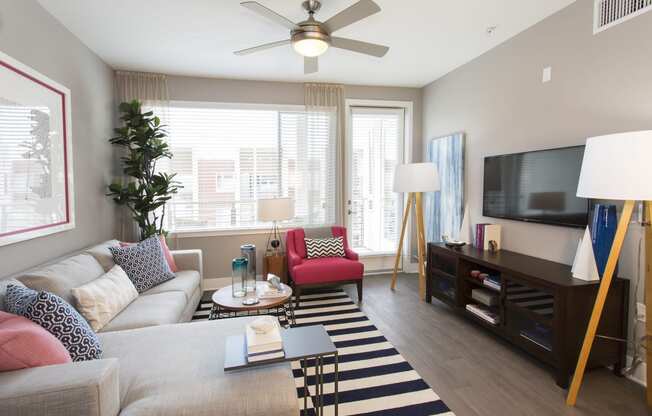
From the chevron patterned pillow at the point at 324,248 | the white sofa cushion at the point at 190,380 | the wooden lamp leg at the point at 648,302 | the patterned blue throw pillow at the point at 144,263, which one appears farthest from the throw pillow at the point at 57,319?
the wooden lamp leg at the point at 648,302

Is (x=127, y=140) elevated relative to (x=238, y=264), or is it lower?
elevated

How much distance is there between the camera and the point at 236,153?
14.9 feet

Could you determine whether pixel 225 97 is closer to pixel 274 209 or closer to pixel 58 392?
pixel 274 209

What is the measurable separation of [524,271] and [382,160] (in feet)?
9.08

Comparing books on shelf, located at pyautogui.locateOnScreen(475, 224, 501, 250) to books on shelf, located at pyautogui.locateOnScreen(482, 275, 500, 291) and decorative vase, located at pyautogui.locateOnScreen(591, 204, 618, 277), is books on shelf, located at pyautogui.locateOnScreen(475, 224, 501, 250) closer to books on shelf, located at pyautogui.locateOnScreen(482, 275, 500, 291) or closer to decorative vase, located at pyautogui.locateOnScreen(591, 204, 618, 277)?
books on shelf, located at pyautogui.locateOnScreen(482, 275, 500, 291)

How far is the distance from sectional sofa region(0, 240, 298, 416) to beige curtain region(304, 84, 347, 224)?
278cm

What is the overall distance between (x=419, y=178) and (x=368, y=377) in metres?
2.25

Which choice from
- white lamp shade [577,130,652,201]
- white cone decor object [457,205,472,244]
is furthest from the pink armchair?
white lamp shade [577,130,652,201]

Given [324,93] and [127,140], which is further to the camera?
[324,93]

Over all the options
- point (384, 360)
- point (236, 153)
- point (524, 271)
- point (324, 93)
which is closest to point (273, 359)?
point (384, 360)

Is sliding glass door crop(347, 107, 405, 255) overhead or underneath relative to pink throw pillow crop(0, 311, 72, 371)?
overhead

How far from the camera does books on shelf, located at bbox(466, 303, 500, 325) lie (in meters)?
2.89

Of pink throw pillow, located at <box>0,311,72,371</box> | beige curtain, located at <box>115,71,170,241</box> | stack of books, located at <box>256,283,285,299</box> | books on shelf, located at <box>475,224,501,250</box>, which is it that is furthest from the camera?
beige curtain, located at <box>115,71,170,241</box>

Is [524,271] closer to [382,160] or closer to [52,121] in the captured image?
[382,160]
